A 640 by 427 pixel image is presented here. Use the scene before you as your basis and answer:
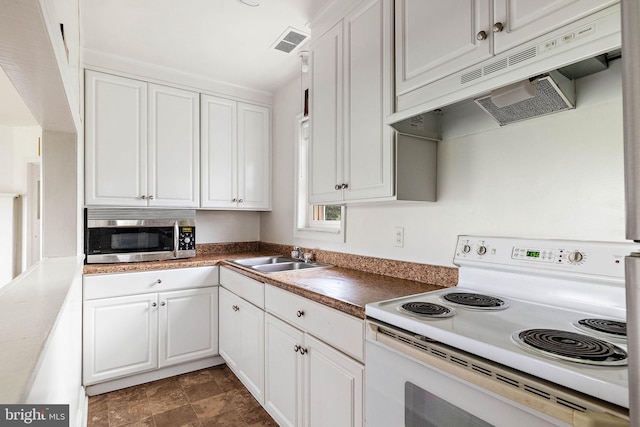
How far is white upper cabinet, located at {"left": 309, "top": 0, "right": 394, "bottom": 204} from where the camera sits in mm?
1615

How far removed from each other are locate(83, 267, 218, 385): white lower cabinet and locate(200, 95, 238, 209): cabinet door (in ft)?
2.21

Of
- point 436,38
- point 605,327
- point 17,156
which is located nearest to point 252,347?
point 605,327

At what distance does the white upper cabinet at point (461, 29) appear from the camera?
3.36ft

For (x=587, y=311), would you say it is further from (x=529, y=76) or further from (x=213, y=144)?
(x=213, y=144)

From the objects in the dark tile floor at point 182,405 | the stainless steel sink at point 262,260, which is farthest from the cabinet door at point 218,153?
the dark tile floor at point 182,405

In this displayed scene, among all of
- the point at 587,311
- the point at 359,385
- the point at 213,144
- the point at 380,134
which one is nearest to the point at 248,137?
the point at 213,144

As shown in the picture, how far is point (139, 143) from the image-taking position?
8.64 ft

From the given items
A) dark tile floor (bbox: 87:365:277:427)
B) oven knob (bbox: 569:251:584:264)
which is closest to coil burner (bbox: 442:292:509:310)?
oven knob (bbox: 569:251:584:264)

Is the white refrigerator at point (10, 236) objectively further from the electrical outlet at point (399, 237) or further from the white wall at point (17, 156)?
the electrical outlet at point (399, 237)

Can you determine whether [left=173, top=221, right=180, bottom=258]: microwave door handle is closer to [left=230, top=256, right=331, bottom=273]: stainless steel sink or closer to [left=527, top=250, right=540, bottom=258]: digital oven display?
[left=230, top=256, right=331, bottom=273]: stainless steel sink

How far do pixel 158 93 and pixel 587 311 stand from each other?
3.01 m

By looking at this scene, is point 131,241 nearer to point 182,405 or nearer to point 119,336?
point 119,336

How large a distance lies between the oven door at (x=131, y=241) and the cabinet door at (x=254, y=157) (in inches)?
26.6

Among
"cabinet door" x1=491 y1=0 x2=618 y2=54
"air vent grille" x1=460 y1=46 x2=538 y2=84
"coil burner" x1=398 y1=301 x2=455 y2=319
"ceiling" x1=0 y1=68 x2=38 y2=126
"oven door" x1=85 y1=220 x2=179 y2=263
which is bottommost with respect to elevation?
"coil burner" x1=398 y1=301 x2=455 y2=319
